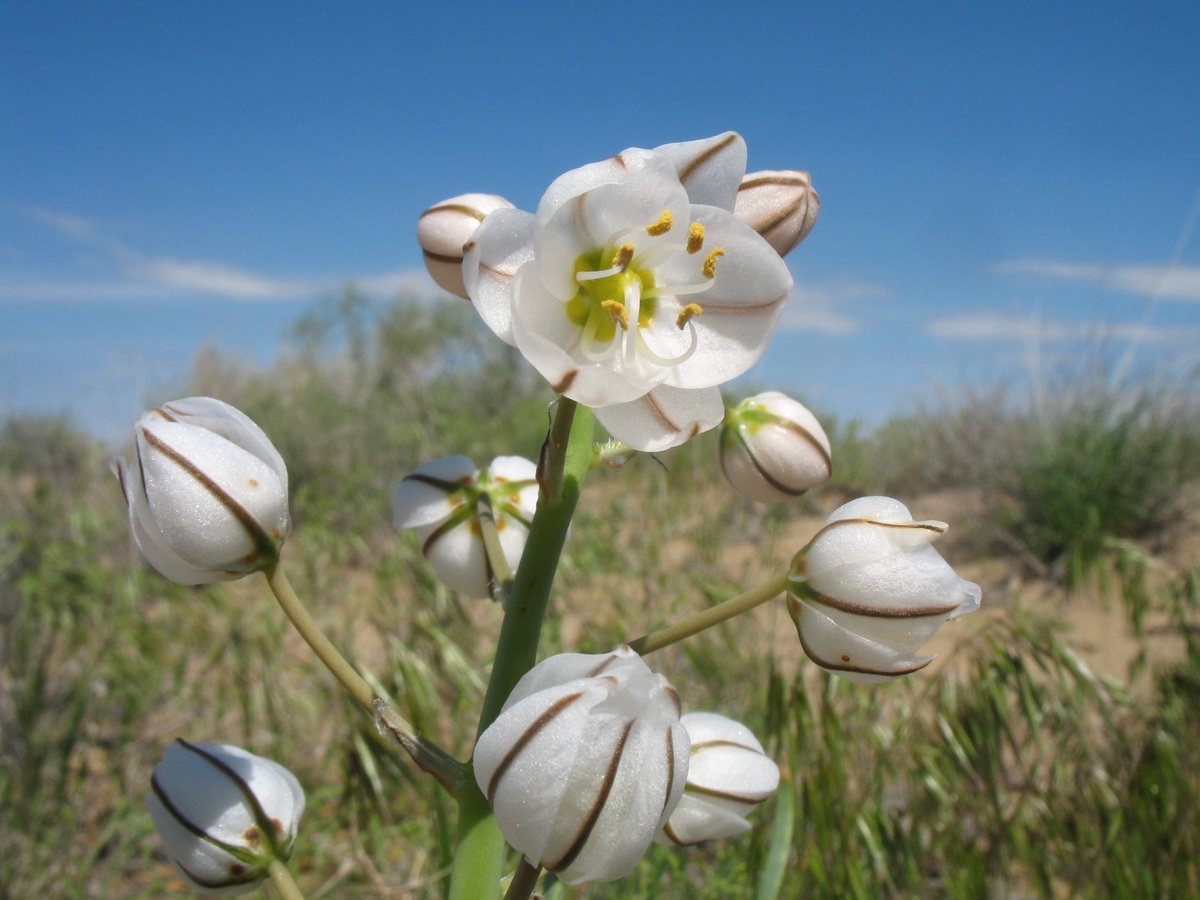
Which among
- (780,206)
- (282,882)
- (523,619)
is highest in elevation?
(780,206)

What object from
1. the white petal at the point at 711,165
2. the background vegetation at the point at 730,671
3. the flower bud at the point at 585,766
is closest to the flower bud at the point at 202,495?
the flower bud at the point at 585,766

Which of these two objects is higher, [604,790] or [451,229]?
[451,229]

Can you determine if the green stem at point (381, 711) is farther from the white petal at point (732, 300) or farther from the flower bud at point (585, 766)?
the white petal at point (732, 300)

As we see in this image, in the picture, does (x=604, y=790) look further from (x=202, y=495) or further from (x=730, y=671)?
(x=730, y=671)

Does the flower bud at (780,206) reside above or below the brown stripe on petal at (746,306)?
above

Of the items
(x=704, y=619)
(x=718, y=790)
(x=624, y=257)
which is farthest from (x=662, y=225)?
(x=718, y=790)

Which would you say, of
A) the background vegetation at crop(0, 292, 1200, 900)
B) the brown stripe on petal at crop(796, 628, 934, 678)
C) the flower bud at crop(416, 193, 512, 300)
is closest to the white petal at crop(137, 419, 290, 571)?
the flower bud at crop(416, 193, 512, 300)
